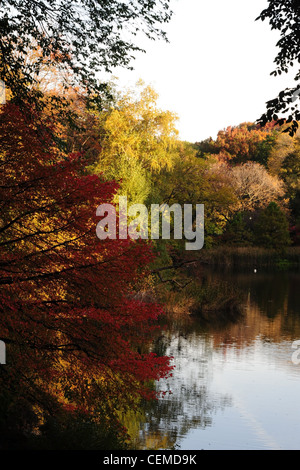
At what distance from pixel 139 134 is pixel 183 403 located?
2628cm

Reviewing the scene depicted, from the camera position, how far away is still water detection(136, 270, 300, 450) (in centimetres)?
1320

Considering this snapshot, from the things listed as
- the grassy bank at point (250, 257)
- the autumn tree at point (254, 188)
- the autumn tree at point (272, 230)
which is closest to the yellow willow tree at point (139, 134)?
the grassy bank at point (250, 257)

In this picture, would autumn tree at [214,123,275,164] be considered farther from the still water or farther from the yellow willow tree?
the still water

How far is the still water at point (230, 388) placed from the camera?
13203mm

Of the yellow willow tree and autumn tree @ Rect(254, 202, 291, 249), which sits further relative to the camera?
autumn tree @ Rect(254, 202, 291, 249)

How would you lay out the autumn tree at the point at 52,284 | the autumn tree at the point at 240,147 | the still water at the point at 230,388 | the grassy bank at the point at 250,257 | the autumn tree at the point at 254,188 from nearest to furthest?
the autumn tree at the point at 52,284
the still water at the point at 230,388
the grassy bank at the point at 250,257
the autumn tree at the point at 254,188
the autumn tree at the point at 240,147

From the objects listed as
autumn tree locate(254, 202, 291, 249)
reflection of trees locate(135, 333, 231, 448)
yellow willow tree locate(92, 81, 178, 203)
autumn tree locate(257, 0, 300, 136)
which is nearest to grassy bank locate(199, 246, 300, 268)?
autumn tree locate(254, 202, 291, 249)

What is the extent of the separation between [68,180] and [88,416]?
14.5ft

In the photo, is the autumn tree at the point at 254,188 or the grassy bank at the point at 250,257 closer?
the grassy bank at the point at 250,257

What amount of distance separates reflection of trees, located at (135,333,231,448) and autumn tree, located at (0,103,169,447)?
335cm

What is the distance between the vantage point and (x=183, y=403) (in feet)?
50.6

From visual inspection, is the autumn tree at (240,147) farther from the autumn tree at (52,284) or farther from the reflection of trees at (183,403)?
the autumn tree at (52,284)

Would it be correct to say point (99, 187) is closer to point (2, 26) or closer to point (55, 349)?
point (55, 349)

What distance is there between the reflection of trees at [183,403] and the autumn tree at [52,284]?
3.35 m
